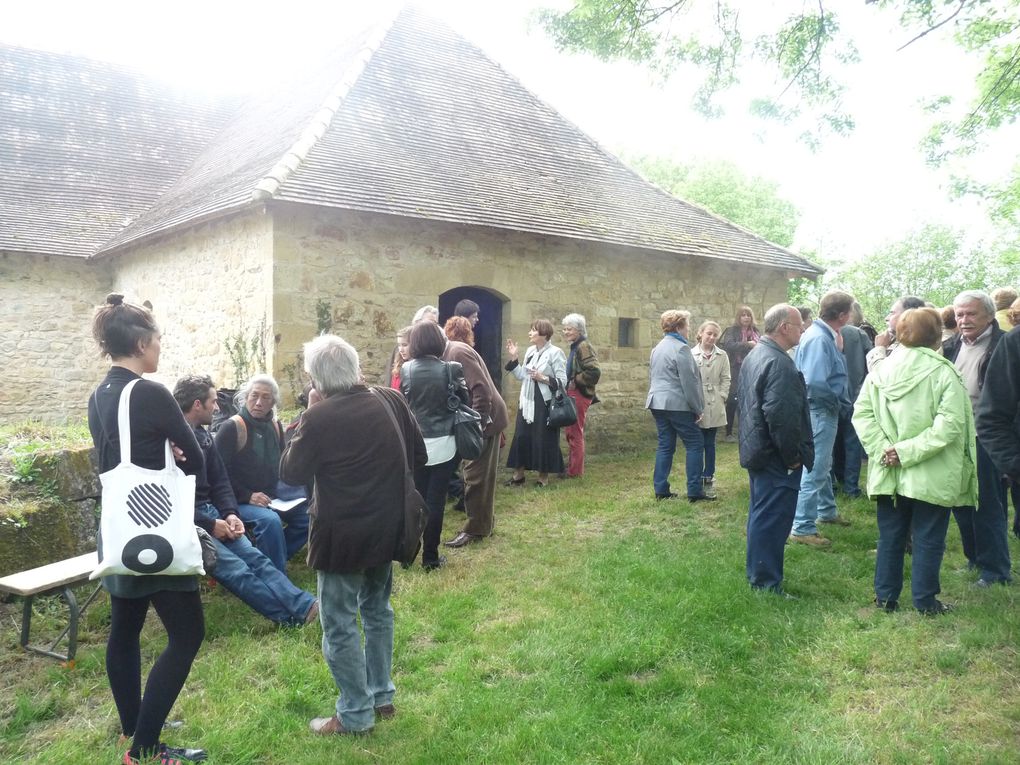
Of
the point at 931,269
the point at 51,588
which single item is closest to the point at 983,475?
the point at 51,588

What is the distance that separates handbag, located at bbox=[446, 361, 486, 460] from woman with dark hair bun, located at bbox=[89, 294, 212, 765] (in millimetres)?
2468

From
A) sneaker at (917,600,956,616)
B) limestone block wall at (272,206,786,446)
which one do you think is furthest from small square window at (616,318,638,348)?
sneaker at (917,600,956,616)

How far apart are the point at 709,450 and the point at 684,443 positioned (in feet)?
2.09

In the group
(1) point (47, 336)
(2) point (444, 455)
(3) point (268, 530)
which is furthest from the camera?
(1) point (47, 336)

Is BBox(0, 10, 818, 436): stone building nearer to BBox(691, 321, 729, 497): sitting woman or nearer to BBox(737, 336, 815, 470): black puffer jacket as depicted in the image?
BBox(691, 321, 729, 497): sitting woman

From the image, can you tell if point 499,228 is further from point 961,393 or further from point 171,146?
point 171,146

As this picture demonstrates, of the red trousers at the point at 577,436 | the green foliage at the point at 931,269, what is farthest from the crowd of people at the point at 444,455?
the green foliage at the point at 931,269

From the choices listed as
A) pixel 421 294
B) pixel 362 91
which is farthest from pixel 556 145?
pixel 421 294

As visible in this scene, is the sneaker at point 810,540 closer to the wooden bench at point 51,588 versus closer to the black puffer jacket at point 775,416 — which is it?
the black puffer jacket at point 775,416

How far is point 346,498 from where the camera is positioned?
10.8 feet

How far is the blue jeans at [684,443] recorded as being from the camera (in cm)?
732

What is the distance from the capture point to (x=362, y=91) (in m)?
10.7

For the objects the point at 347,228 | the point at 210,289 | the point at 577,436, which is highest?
the point at 347,228

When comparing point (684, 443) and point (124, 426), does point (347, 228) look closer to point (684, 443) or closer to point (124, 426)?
point (684, 443)
